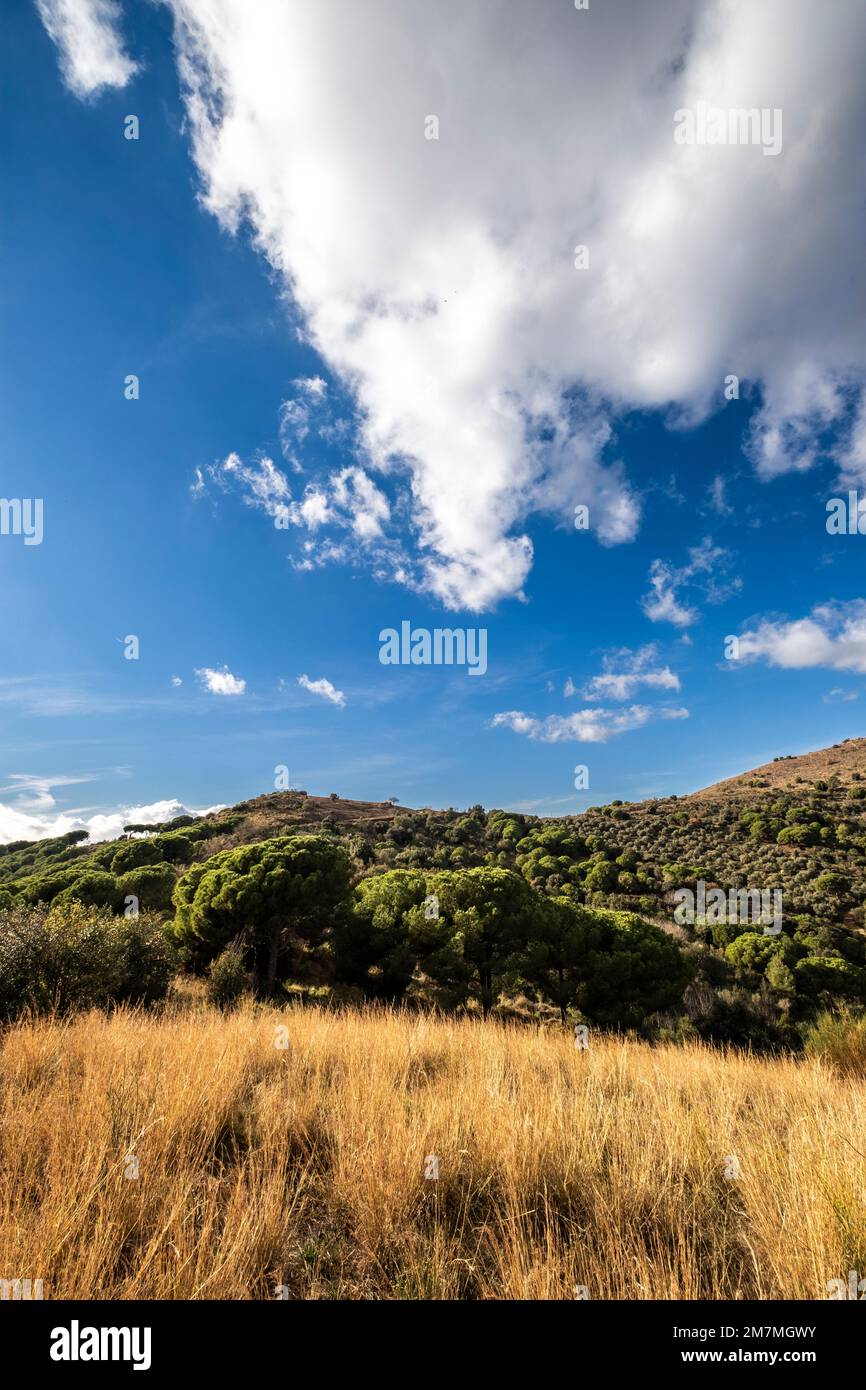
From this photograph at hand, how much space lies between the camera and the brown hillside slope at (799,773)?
64.9 meters

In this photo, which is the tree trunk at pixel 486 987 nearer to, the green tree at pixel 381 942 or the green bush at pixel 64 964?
the green tree at pixel 381 942

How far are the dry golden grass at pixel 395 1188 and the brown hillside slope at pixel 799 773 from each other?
7189 cm

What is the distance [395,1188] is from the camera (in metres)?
2.93

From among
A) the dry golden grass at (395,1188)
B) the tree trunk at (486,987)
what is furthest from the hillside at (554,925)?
the dry golden grass at (395,1188)

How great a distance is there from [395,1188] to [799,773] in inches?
3395

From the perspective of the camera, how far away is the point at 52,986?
8094mm

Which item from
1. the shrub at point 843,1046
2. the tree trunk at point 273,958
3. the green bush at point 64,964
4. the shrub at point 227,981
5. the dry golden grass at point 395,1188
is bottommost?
the tree trunk at point 273,958

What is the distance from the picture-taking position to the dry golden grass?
7.84ft

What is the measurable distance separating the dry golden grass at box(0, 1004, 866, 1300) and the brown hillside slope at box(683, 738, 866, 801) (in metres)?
71.9

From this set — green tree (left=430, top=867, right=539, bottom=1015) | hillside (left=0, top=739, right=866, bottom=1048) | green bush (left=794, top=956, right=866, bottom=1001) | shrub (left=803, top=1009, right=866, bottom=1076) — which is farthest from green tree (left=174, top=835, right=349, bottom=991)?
green bush (left=794, top=956, right=866, bottom=1001)

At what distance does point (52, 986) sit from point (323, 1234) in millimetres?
7909

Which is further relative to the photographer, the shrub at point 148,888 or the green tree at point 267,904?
the shrub at point 148,888

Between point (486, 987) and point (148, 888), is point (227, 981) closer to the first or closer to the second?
point (486, 987)
